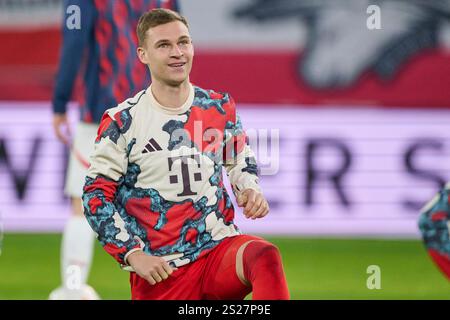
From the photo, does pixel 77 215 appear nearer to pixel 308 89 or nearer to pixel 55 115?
pixel 55 115

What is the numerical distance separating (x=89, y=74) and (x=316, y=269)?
221 cm

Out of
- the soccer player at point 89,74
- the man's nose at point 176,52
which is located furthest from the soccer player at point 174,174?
the soccer player at point 89,74

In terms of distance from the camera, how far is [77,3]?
529 centimetres

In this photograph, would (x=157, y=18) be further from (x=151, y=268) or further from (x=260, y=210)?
(x=151, y=268)

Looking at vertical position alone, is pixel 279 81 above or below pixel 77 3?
below

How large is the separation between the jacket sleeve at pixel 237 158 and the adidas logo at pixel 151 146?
0.26 m

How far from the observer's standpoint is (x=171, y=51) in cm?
393

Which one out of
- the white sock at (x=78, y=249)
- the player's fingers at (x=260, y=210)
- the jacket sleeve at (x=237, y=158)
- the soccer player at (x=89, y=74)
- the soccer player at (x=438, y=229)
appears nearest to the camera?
the player's fingers at (x=260, y=210)

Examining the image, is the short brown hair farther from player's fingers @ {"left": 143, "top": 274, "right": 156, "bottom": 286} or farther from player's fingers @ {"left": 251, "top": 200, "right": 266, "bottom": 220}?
player's fingers @ {"left": 143, "top": 274, "right": 156, "bottom": 286}

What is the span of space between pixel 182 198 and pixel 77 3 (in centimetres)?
169

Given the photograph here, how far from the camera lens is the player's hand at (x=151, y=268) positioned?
3.67m

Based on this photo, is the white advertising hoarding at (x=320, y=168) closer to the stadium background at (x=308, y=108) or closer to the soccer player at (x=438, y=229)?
the stadium background at (x=308, y=108)
